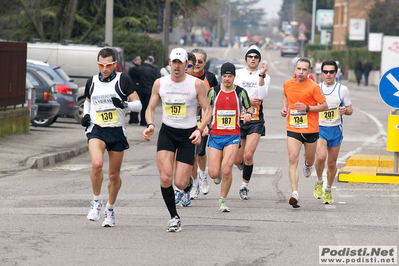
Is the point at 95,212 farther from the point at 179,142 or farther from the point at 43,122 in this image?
the point at 43,122

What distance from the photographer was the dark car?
71.4 feet

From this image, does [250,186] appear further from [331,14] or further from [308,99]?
[331,14]

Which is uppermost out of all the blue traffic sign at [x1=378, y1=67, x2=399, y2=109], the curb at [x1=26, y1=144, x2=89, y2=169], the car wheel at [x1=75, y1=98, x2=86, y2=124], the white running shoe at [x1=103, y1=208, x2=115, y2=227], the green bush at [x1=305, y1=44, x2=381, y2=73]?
the green bush at [x1=305, y1=44, x2=381, y2=73]

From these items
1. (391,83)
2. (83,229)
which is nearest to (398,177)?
(391,83)

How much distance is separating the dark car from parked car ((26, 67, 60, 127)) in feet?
0.63

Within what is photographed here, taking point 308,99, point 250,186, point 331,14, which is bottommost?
point 250,186

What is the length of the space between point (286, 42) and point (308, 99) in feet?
303

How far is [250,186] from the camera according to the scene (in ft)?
41.6

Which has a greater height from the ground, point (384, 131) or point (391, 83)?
point (391, 83)

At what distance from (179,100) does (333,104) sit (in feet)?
9.49

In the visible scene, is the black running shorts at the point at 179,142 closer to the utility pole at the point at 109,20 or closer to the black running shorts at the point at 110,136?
the black running shorts at the point at 110,136

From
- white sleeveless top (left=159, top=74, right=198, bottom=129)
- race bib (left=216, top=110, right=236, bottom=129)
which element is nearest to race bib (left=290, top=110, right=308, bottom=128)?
race bib (left=216, top=110, right=236, bottom=129)

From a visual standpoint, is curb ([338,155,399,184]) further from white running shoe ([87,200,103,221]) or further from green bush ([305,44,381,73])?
green bush ([305,44,381,73])

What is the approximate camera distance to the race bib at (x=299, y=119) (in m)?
10.7
